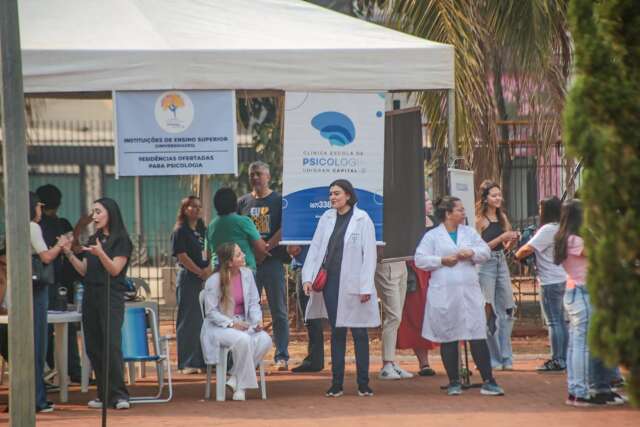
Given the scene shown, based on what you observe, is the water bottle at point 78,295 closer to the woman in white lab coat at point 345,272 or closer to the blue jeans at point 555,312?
the woman in white lab coat at point 345,272

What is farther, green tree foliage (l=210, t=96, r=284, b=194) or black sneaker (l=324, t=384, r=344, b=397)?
green tree foliage (l=210, t=96, r=284, b=194)

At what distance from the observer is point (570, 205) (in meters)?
11.4

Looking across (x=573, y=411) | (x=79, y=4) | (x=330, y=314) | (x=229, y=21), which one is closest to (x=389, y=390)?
(x=330, y=314)

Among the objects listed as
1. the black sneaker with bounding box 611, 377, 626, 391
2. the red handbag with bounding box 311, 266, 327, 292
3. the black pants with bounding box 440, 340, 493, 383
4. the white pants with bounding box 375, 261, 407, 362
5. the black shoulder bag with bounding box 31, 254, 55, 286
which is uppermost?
the black shoulder bag with bounding box 31, 254, 55, 286

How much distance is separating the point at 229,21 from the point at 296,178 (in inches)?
65.2

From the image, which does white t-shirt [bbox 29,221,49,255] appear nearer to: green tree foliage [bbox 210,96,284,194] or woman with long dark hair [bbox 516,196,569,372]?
woman with long dark hair [bbox 516,196,569,372]

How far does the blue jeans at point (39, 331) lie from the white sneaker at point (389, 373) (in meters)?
3.55

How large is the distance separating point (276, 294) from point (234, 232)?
3.70 ft

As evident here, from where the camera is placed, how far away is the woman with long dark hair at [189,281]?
1409 centimetres

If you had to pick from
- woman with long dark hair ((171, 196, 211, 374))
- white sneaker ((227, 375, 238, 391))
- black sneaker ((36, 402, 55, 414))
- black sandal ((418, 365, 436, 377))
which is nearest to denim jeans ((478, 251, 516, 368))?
black sandal ((418, 365, 436, 377))

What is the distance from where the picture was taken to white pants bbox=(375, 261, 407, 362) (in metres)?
13.5

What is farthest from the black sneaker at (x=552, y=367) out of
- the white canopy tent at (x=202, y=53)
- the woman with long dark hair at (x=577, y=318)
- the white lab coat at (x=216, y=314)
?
the white lab coat at (x=216, y=314)

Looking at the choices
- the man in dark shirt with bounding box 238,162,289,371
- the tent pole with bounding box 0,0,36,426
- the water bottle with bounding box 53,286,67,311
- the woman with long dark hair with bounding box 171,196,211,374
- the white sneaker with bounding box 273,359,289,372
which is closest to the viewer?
the tent pole with bounding box 0,0,36,426

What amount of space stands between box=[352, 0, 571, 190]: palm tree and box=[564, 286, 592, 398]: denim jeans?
4.97 metres
